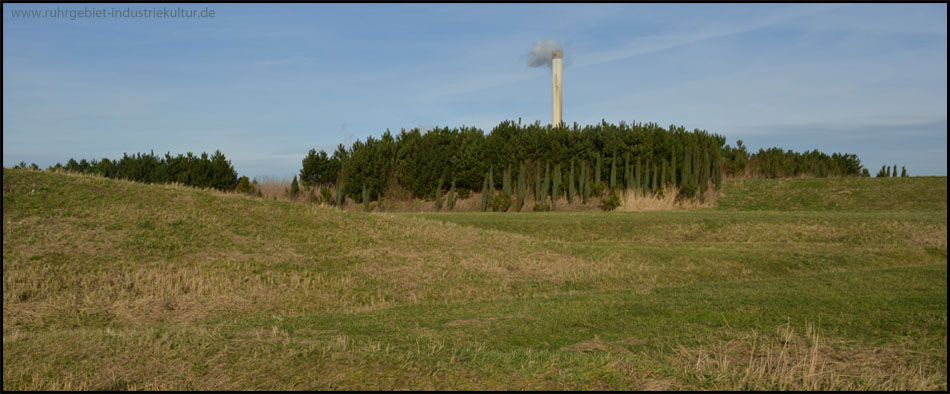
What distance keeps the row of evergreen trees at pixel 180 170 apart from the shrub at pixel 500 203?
685 inches

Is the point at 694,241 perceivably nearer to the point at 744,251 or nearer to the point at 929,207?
the point at 744,251

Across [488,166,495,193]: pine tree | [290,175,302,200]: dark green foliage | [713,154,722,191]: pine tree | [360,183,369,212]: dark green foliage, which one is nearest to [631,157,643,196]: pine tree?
[713,154,722,191]: pine tree

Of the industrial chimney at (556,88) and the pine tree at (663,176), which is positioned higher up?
the industrial chimney at (556,88)

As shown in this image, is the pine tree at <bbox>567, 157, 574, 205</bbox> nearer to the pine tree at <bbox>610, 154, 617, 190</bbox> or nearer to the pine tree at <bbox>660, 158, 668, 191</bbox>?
the pine tree at <bbox>610, 154, 617, 190</bbox>

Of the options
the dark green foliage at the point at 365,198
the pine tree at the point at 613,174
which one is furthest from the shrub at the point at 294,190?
the pine tree at the point at 613,174

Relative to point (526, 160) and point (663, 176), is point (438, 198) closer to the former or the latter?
point (526, 160)

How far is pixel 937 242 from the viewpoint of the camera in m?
22.6

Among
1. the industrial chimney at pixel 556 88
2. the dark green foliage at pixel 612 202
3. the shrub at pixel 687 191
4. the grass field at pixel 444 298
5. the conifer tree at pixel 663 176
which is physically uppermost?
the industrial chimney at pixel 556 88

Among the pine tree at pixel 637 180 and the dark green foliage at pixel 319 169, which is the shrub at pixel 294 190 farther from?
the pine tree at pixel 637 180

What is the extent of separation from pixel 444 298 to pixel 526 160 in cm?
3140

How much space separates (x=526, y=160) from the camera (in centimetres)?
4550

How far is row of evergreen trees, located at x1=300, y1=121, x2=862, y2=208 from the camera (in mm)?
44594

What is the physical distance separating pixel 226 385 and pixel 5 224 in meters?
15.6

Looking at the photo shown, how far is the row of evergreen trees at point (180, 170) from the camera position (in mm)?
44062
